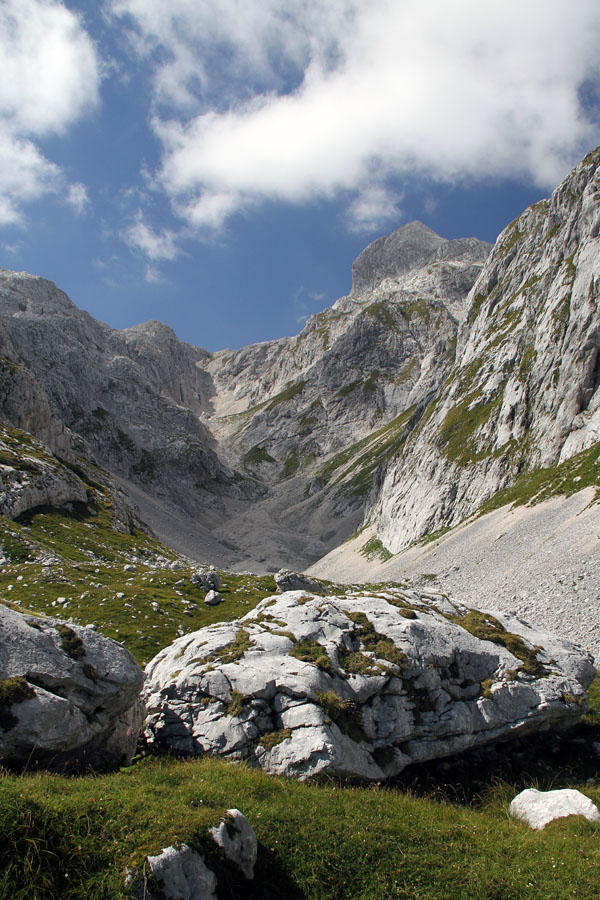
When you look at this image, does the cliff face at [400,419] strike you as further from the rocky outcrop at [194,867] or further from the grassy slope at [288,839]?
the rocky outcrop at [194,867]

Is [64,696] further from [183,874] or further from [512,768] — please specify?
[512,768]

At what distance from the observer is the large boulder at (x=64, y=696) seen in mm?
9133

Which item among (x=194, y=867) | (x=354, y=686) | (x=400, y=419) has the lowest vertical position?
(x=354, y=686)

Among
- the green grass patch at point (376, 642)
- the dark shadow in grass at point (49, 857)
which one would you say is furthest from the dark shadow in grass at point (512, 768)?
the dark shadow in grass at point (49, 857)

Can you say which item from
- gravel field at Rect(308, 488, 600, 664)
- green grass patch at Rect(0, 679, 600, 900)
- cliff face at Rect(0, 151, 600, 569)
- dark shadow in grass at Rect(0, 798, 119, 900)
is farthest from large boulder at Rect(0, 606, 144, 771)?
cliff face at Rect(0, 151, 600, 569)

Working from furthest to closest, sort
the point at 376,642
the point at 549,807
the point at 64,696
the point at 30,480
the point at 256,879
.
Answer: the point at 30,480
the point at 376,642
the point at 549,807
the point at 64,696
the point at 256,879

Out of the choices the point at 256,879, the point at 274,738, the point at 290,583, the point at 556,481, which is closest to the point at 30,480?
the point at 290,583

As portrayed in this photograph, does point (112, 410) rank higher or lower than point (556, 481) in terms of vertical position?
higher

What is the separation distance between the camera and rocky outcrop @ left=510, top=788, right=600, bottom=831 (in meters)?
10.5

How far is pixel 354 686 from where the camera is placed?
13.6 metres

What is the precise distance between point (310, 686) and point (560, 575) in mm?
24100

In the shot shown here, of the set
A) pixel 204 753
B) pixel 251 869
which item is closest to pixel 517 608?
pixel 204 753

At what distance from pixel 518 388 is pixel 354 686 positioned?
212 ft

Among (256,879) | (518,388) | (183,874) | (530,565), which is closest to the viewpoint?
(183,874)
